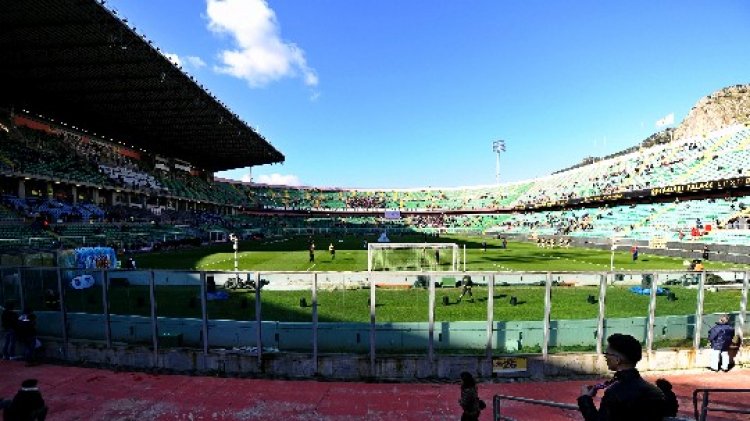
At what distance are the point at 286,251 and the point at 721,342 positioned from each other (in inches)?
1427

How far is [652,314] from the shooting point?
1045 centimetres

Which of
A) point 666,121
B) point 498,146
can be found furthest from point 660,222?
point 498,146

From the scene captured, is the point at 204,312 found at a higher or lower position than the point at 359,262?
higher

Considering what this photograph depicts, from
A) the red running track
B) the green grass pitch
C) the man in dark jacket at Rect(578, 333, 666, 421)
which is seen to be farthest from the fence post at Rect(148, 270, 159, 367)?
the man in dark jacket at Rect(578, 333, 666, 421)

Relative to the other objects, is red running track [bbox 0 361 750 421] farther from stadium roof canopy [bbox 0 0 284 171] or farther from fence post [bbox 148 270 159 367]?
stadium roof canopy [bbox 0 0 284 171]

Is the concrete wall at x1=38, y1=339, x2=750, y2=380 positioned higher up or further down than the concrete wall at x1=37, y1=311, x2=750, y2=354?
further down

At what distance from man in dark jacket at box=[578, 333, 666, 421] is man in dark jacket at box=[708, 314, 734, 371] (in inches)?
369

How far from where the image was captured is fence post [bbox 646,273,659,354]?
33.8 feet

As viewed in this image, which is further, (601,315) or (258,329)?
(601,315)

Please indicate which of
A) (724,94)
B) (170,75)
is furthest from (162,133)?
(724,94)

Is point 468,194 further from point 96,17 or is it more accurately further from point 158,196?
point 96,17

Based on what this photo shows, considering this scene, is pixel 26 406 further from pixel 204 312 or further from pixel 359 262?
pixel 359 262

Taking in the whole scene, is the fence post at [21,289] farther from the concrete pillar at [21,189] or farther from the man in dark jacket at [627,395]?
the concrete pillar at [21,189]

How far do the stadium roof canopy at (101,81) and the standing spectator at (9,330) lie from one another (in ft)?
74.7
